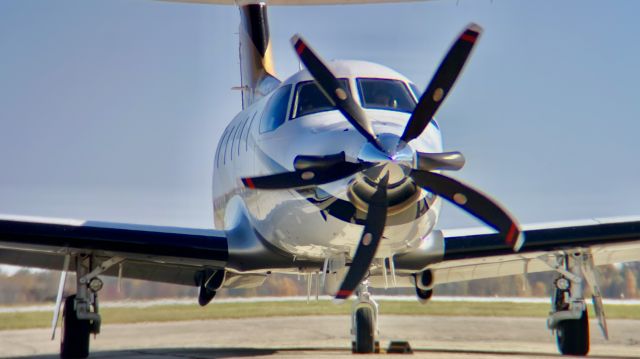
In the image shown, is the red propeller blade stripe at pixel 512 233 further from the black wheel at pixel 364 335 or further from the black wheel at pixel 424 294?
the black wheel at pixel 424 294

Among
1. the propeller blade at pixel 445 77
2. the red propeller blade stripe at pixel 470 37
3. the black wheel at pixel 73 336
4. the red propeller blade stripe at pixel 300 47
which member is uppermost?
the red propeller blade stripe at pixel 300 47

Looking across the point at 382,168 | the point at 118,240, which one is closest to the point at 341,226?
the point at 382,168

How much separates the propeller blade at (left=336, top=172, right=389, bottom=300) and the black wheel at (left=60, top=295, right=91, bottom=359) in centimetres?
511

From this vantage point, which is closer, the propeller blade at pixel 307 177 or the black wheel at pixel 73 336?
the propeller blade at pixel 307 177

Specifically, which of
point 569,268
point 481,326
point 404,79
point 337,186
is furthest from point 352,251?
point 481,326

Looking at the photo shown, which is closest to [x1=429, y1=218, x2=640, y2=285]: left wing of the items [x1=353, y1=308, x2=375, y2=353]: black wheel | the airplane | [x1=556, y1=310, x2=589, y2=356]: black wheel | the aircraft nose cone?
the airplane

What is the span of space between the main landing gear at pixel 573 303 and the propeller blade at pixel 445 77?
17.8 feet

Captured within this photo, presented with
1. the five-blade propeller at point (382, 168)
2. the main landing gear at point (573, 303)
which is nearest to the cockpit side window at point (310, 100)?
the five-blade propeller at point (382, 168)

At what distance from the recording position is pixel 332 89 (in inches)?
412

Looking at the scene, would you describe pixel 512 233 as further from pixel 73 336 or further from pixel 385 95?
pixel 73 336

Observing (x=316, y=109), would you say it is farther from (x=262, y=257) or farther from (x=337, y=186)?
(x=262, y=257)

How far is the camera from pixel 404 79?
39.0 ft

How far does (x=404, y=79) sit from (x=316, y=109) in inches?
59.8

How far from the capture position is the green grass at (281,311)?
23703 millimetres
